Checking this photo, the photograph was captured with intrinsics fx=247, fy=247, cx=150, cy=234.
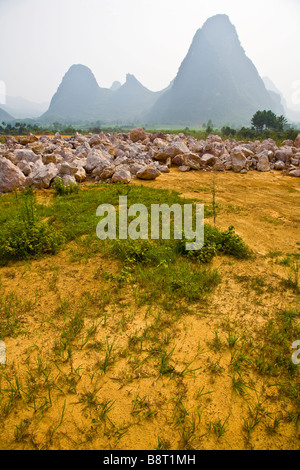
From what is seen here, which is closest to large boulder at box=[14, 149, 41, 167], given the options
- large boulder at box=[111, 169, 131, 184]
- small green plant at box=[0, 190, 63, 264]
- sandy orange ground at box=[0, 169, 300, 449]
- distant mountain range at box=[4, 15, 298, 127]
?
large boulder at box=[111, 169, 131, 184]

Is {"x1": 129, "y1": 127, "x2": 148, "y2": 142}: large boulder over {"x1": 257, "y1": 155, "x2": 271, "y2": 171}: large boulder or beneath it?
over

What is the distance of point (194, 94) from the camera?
11606 cm

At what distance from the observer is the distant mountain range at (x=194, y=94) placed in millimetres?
108938

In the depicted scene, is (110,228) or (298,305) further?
(110,228)

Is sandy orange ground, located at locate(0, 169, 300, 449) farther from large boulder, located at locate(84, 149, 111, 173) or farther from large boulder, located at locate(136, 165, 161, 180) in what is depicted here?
large boulder, located at locate(84, 149, 111, 173)

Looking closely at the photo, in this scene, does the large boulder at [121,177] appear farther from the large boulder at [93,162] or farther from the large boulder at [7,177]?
the large boulder at [7,177]

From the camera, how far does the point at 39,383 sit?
1945mm

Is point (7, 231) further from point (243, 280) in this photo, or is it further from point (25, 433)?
point (243, 280)

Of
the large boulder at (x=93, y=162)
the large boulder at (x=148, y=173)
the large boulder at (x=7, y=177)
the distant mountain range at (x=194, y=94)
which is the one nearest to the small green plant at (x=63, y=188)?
the large boulder at (x=7, y=177)

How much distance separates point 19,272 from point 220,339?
9.16 ft

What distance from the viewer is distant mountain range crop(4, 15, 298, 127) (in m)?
109

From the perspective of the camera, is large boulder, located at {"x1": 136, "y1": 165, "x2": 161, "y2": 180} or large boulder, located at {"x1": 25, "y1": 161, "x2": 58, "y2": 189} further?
large boulder, located at {"x1": 136, "y1": 165, "x2": 161, "y2": 180}

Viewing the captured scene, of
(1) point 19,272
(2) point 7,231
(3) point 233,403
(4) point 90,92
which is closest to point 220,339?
(3) point 233,403

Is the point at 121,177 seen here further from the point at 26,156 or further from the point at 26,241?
the point at 26,241
